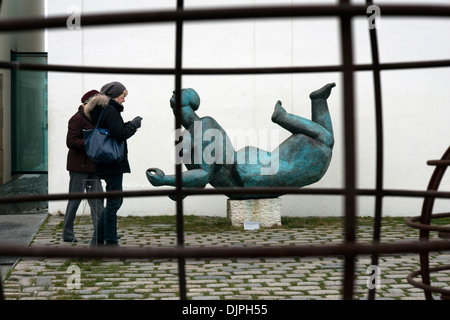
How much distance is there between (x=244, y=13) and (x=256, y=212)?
6.57 meters

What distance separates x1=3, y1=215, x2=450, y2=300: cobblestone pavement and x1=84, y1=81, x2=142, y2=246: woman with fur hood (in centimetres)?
29

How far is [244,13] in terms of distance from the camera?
31.9 inches

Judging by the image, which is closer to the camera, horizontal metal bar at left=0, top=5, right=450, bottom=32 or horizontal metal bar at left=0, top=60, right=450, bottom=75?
horizontal metal bar at left=0, top=5, right=450, bottom=32

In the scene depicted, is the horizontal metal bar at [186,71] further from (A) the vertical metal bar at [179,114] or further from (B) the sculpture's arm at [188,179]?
(B) the sculpture's arm at [188,179]

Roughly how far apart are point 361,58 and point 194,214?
2.99 meters

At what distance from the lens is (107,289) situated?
411 centimetres

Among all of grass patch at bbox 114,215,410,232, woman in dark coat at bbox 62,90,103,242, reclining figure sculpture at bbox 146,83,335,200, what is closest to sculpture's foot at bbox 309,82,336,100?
reclining figure sculpture at bbox 146,83,335,200

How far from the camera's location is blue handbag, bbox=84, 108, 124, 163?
191 inches

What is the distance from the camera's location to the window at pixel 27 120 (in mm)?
11000

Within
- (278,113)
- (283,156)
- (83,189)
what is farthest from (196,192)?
(283,156)

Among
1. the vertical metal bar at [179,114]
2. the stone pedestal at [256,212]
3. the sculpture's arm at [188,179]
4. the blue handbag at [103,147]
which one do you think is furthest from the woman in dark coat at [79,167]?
the vertical metal bar at [179,114]

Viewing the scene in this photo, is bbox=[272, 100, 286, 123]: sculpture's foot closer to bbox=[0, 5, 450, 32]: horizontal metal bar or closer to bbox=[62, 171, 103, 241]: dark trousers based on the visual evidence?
bbox=[62, 171, 103, 241]: dark trousers

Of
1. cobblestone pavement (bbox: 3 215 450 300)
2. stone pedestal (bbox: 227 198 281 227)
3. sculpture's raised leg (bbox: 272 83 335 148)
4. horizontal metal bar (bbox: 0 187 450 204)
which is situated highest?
sculpture's raised leg (bbox: 272 83 335 148)
